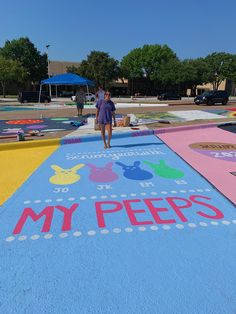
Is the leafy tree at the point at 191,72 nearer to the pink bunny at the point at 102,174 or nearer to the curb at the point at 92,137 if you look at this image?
the curb at the point at 92,137

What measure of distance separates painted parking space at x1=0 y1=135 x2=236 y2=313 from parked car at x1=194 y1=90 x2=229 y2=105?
28.7 m

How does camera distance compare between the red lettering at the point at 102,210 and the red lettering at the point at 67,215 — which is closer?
the red lettering at the point at 67,215

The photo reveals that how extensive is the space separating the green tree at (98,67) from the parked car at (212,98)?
3279cm

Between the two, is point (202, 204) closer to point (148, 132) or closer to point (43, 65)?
point (148, 132)

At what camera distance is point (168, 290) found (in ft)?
9.30

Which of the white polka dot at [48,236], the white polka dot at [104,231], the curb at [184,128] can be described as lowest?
the white polka dot at [48,236]

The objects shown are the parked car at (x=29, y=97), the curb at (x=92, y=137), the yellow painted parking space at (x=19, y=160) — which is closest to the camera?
the yellow painted parking space at (x=19, y=160)

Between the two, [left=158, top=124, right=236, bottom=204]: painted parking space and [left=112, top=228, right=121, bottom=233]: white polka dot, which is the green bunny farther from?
[left=112, top=228, right=121, bottom=233]: white polka dot

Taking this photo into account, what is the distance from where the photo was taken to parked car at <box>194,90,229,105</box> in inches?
1298

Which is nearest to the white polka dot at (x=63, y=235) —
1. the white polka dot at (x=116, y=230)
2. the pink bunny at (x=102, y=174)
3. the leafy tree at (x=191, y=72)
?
the white polka dot at (x=116, y=230)

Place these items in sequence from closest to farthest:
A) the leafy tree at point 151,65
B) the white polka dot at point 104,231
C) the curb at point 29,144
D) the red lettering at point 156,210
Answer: the white polka dot at point 104,231
the red lettering at point 156,210
the curb at point 29,144
the leafy tree at point 151,65

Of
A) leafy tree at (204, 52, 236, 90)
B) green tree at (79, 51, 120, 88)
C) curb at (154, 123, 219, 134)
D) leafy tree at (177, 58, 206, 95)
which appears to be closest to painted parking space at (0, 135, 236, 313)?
curb at (154, 123, 219, 134)

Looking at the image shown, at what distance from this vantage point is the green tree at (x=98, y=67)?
62781 mm

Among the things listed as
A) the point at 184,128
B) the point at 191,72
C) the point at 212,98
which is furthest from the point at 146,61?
the point at 184,128
